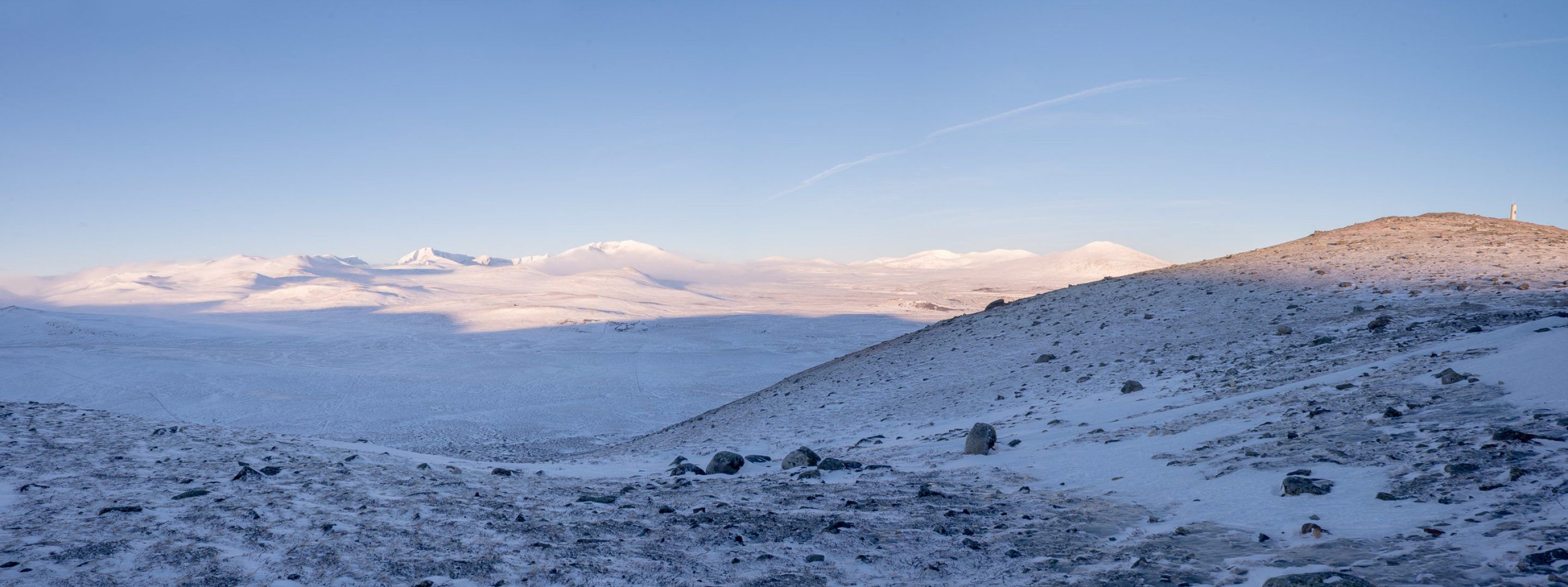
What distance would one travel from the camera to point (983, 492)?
604cm

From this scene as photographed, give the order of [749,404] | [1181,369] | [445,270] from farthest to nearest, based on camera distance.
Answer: [445,270] → [749,404] → [1181,369]

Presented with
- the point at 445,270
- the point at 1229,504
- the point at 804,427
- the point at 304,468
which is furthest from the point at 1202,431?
the point at 445,270

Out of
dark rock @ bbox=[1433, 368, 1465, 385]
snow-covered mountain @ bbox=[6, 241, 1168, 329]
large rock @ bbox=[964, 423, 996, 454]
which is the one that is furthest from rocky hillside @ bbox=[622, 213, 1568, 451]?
snow-covered mountain @ bbox=[6, 241, 1168, 329]

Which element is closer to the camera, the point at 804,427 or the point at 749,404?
the point at 804,427

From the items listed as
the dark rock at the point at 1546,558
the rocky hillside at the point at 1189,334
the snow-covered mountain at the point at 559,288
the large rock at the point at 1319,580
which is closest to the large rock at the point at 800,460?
the rocky hillside at the point at 1189,334

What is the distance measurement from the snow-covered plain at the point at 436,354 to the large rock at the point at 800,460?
7336 mm

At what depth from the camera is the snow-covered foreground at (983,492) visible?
12.8ft

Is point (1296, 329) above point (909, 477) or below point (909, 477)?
above

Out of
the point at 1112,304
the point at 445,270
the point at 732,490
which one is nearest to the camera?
the point at 732,490

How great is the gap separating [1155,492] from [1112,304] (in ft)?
38.9

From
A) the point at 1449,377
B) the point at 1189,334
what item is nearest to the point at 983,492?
the point at 1449,377

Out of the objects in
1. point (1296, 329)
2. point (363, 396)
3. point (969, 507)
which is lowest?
point (363, 396)

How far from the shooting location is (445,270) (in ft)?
412

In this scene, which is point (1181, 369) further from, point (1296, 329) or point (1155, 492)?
point (1155, 492)
